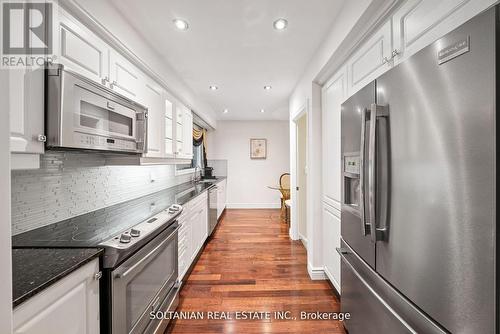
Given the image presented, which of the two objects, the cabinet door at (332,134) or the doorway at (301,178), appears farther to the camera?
the doorway at (301,178)

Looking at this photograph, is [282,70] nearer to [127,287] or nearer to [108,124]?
[108,124]

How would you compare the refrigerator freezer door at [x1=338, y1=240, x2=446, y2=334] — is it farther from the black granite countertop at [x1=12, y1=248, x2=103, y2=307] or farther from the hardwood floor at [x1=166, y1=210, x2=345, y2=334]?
the black granite countertop at [x1=12, y1=248, x2=103, y2=307]

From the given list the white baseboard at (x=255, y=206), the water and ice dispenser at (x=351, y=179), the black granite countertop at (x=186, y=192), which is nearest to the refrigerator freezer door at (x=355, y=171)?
the water and ice dispenser at (x=351, y=179)

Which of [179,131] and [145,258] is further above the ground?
[179,131]

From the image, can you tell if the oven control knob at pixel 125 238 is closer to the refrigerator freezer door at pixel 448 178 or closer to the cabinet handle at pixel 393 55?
the refrigerator freezer door at pixel 448 178

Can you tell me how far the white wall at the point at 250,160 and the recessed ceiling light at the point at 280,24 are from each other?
4448mm

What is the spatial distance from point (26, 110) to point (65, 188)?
33.1 inches

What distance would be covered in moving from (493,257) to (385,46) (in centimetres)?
126

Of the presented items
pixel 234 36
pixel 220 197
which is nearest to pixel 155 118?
pixel 234 36

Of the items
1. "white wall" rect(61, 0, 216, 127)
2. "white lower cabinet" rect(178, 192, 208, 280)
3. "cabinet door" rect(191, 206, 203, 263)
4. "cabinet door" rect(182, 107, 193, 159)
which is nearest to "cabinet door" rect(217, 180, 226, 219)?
"white lower cabinet" rect(178, 192, 208, 280)

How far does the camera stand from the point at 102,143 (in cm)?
142

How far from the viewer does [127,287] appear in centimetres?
123

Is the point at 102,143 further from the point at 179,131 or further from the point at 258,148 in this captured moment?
the point at 258,148

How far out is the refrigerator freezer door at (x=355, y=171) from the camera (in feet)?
3.94
